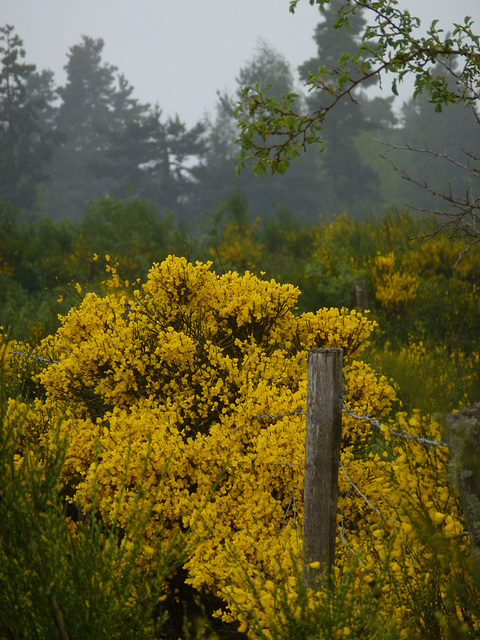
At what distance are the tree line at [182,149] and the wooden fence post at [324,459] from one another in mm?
24952

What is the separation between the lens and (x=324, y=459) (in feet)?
8.38

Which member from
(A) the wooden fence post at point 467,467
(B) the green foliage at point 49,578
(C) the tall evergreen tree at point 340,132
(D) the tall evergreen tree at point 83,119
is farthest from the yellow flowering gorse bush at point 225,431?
(D) the tall evergreen tree at point 83,119

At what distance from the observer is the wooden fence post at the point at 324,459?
2535mm

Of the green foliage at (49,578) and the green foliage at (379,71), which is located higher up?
the green foliage at (379,71)

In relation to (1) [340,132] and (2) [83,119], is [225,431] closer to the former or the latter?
(1) [340,132]

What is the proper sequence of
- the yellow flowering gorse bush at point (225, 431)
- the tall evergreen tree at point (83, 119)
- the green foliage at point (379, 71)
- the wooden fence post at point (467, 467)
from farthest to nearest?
the tall evergreen tree at point (83, 119)
the green foliage at point (379, 71)
the yellow flowering gorse bush at point (225, 431)
the wooden fence post at point (467, 467)

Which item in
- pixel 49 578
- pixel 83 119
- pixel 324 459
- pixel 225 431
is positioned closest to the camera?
pixel 49 578

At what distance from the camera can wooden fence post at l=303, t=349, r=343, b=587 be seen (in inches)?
99.8

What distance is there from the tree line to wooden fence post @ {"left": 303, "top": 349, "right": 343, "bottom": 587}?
81.9ft

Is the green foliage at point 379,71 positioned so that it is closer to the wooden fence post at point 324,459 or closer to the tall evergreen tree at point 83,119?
the wooden fence post at point 324,459

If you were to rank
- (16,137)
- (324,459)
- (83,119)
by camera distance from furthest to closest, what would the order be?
(83,119), (16,137), (324,459)

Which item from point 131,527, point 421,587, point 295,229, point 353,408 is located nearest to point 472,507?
point 421,587

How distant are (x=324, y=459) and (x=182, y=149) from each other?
32.1 metres

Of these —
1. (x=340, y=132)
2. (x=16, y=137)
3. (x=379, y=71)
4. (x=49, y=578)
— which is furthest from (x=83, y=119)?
(x=49, y=578)
